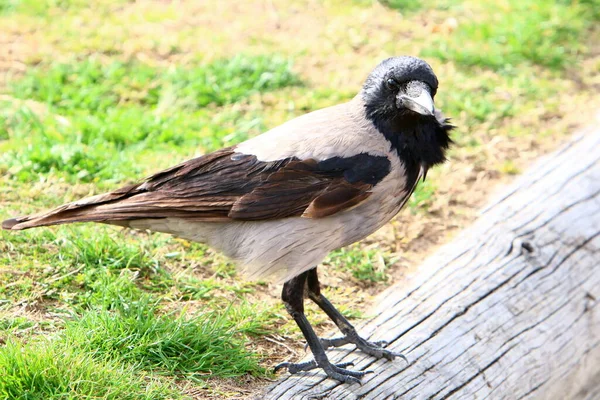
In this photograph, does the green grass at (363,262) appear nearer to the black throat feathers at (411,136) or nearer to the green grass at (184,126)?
the green grass at (184,126)

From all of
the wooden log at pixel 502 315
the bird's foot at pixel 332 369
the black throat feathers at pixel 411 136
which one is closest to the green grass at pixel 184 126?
the bird's foot at pixel 332 369

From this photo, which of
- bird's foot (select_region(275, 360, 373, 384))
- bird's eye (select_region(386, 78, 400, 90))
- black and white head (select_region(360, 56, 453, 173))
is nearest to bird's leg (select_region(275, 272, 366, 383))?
bird's foot (select_region(275, 360, 373, 384))

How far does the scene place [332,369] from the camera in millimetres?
4176

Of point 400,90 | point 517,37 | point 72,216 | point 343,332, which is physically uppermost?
point 400,90

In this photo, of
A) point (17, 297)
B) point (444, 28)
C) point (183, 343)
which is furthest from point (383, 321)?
point (444, 28)

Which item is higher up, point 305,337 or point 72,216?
point 72,216

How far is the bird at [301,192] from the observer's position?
13.7ft

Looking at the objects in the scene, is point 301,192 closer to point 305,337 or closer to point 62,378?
point 305,337

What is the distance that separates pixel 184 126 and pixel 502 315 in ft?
10.7

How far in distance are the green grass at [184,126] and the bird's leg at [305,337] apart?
0.25m

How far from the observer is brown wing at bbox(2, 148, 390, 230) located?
416cm

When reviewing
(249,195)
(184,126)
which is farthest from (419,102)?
(184,126)

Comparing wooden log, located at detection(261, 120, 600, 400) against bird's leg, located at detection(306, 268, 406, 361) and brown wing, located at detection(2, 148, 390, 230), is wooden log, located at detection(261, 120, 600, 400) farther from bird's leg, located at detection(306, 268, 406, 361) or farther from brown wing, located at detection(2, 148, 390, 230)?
brown wing, located at detection(2, 148, 390, 230)

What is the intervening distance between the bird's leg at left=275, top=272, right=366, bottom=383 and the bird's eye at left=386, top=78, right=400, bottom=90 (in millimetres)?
Answer: 1153
